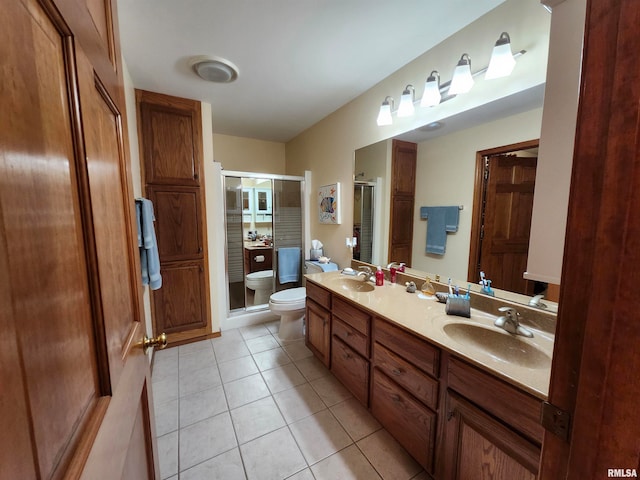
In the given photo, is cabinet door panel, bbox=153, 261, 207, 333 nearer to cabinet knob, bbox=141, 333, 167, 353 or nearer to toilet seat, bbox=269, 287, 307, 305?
toilet seat, bbox=269, 287, 307, 305

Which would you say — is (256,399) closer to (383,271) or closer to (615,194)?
(383,271)

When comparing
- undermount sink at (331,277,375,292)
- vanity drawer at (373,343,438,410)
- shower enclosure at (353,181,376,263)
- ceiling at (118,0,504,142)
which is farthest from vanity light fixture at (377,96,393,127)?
vanity drawer at (373,343,438,410)

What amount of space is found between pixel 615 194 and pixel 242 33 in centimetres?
186

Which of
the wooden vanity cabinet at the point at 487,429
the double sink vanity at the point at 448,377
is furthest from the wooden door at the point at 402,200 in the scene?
the wooden vanity cabinet at the point at 487,429

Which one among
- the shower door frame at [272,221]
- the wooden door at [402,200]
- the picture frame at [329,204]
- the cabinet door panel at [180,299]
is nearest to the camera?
the wooden door at [402,200]

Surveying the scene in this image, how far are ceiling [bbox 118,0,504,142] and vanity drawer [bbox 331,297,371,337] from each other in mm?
1680

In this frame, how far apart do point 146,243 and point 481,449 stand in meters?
2.07

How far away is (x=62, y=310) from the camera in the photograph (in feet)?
1.20

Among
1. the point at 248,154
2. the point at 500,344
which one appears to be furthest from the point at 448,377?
the point at 248,154

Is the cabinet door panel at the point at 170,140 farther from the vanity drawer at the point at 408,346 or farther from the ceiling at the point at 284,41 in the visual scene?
the vanity drawer at the point at 408,346

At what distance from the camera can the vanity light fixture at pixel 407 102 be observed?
170cm

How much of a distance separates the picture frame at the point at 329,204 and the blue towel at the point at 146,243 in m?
1.62

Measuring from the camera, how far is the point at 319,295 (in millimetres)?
1973

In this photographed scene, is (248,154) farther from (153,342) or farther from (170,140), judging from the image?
(153,342)
